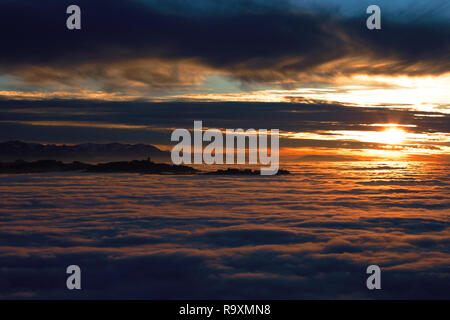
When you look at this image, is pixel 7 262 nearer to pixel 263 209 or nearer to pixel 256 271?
pixel 256 271

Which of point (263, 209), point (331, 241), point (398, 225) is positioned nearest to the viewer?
point (331, 241)

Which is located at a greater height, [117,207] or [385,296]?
[117,207]

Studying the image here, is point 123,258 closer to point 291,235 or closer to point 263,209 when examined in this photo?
point 291,235

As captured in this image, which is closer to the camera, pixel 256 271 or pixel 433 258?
pixel 256 271

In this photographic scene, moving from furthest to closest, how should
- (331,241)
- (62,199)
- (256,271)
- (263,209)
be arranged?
(62,199), (263,209), (331,241), (256,271)

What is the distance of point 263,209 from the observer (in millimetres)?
31031

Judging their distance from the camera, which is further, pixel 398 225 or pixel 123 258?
pixel 398 225

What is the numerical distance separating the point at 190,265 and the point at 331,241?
8.15 m

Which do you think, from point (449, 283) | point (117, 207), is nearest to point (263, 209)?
point (117, 207)

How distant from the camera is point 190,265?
15.5 m

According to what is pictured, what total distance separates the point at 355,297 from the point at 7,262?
1385 cm

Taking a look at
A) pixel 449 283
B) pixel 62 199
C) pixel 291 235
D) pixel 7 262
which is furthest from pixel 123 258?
pixel 62 199
